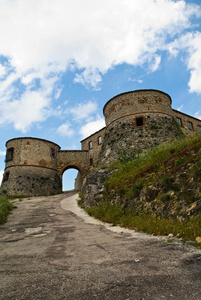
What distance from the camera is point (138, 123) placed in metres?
20.0

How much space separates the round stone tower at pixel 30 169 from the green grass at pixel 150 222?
1678 centimetres

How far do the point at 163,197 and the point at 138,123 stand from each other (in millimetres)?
14389

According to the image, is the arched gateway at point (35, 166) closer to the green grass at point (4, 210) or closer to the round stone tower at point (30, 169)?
the round stone tower at point (30, 169)

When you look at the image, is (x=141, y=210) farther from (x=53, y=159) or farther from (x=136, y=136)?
(x=53, y=159)

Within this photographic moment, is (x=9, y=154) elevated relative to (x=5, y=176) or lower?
elevated

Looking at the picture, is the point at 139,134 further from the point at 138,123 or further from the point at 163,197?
the point at 163,197

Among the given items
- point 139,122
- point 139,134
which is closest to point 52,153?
point 139,122

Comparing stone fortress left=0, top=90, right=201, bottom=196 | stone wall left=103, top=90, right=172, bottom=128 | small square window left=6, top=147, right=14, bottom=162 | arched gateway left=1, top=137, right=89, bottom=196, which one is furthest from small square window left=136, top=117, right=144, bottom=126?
small square window left=6, top=147, right=14, bottom=162

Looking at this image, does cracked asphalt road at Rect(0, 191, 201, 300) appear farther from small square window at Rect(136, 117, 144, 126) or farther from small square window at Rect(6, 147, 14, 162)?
small square window at Rect(6, 147, 14, 162)

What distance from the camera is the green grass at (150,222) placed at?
4.49 m

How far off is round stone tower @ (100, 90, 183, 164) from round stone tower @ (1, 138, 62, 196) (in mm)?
9365

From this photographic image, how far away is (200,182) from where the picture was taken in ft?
18.8

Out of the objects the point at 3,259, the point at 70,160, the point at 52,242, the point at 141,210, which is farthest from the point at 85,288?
the point at 70,160

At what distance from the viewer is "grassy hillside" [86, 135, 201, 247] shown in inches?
203
